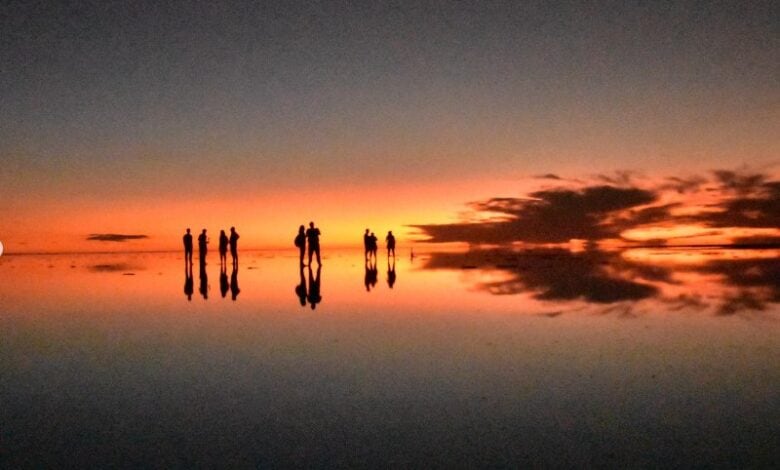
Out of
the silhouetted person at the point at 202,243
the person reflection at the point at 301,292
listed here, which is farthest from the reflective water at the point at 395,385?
the silhouetted person at the point at 202,243

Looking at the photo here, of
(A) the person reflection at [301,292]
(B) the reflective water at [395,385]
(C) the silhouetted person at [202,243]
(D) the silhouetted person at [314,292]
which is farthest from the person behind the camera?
(C) the silhouetted person at [202,243]

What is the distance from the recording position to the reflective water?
5.59 meters

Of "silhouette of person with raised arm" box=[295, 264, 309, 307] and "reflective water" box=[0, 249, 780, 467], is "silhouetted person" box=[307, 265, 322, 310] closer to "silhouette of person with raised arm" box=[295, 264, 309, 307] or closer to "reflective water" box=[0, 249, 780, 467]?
"silhouette of person with raised arm" box=[295, 264, 309, 307]

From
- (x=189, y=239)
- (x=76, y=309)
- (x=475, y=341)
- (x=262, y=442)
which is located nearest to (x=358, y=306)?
(x=475, y=341)

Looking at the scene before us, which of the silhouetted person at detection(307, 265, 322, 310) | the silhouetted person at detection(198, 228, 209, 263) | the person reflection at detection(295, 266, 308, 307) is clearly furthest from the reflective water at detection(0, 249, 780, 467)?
the silhouetted person at detection(198, 228, 209, 263)

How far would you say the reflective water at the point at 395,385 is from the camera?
5.59 metres

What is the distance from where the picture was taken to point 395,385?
7.91 meters

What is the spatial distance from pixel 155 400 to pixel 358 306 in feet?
31.5

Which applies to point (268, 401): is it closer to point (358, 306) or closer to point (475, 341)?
point (475, 341)

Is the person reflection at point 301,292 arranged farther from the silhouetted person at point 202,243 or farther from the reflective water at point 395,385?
the silhouetted person at point 202,243

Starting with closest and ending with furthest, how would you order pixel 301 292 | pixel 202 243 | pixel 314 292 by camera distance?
pixel 314 292, pixel 301 292, pixel 202 243

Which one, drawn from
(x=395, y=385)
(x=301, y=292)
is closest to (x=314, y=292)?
(x=301, y=292)

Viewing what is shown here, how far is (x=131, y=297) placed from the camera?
20797mm

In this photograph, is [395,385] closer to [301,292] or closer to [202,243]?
[301,292]
